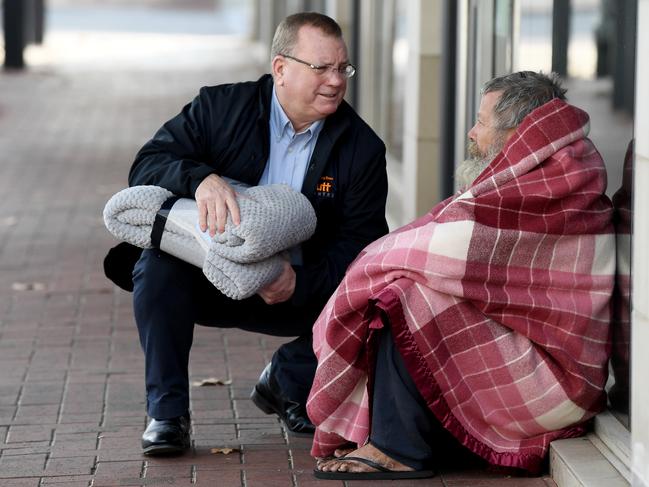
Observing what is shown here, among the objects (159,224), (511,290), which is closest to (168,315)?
(159,224)

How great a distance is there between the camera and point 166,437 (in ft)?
14.4

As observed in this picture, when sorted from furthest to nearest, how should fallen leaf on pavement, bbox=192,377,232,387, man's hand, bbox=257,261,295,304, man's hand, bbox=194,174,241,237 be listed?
fallen leaf on pavement, bbox=192,377,232,387, man's hand, bbox=257,261,295,304, man's hand, bbox=194,174,241,237

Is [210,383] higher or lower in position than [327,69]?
lower

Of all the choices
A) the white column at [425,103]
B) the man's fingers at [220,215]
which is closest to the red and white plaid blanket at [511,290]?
the man's fingers at [220,215]

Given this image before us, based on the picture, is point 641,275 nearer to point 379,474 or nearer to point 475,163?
point 475,163

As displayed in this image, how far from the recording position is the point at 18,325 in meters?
6.51

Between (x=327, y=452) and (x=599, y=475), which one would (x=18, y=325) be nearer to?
(x=327, y=452)

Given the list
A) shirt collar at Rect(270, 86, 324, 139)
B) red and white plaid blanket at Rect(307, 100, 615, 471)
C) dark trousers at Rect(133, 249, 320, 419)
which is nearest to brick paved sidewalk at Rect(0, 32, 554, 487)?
dark trousers at Rect(133, 249, 320, 419)

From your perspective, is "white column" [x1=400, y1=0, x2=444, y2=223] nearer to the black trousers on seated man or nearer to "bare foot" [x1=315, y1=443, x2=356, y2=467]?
"bare foot" [x1=315, y1=443, x2=356, y2=467]

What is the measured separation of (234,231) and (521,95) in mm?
965

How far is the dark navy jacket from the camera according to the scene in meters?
4.60

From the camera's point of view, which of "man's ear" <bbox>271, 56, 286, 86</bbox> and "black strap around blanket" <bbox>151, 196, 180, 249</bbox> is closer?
"black strap around blanket" <bbox>151, 196, 180, 249</bbox>

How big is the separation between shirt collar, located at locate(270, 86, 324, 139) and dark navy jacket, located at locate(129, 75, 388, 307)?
0.02 metres

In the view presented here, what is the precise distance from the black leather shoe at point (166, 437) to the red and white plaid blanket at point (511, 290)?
0.71m
